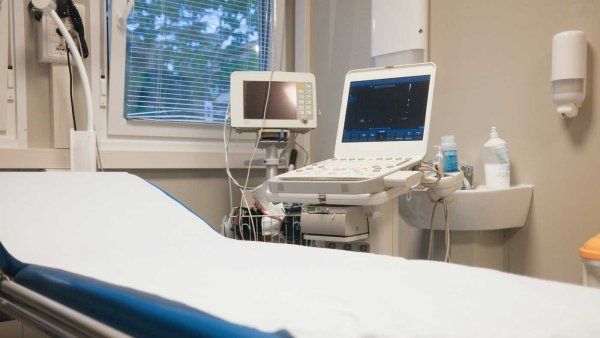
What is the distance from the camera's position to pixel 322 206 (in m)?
1.73

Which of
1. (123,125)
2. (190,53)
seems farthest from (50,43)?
(190,53)

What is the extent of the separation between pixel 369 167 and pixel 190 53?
1.44 m

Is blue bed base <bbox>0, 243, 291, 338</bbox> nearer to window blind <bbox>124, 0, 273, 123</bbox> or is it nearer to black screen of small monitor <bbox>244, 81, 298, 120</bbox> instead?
black screen of small monitor <bbox>244, 81, 298, 120</bbox>

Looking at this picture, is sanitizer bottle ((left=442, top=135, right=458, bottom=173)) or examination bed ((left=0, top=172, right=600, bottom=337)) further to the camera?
sanitizer bottle ((left=442, top=135, right=458, bottom=173))

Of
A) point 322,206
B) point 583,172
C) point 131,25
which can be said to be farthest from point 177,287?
point 131,25

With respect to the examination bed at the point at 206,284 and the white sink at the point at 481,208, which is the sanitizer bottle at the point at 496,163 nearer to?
the white sink at the point at 481,208

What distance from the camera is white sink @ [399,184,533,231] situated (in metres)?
1.90

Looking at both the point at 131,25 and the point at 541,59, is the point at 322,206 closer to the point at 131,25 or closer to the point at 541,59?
the point at 541,59

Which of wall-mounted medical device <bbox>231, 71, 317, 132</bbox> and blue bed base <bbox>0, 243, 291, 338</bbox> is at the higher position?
wall-mounted medical device <bbox>231, 71, 317, 132</bbox>

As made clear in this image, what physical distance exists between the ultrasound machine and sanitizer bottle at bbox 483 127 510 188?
1.33ft

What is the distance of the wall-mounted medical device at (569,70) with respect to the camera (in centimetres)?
183

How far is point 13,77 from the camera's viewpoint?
7.00 feet

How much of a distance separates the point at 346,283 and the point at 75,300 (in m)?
0.52

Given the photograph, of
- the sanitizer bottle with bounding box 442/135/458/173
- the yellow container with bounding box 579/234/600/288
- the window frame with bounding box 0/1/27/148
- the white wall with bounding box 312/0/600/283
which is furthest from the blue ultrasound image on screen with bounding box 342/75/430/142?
the window frame with bounding box 0/1/27/148
